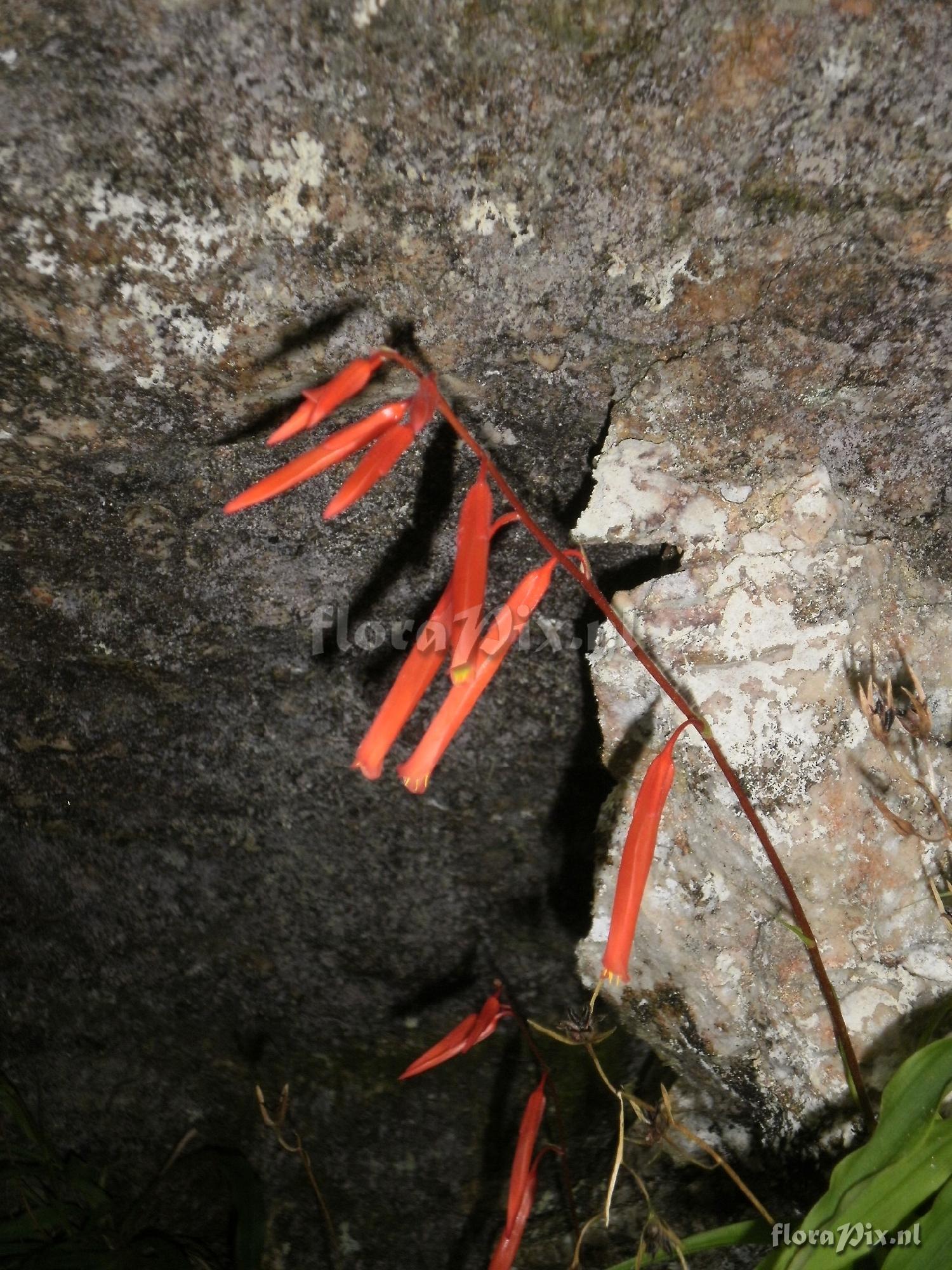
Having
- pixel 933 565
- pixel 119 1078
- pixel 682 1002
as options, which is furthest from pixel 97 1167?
pixel 933 565

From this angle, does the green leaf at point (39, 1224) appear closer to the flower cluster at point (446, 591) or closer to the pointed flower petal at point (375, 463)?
the flower cluster at point (446, 591)

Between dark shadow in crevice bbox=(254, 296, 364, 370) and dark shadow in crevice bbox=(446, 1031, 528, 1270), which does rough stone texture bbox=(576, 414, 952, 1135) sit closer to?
dark shadow in crevice bbox=(254, 296, 364, 370)

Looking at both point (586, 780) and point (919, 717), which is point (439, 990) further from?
point (919, 717)

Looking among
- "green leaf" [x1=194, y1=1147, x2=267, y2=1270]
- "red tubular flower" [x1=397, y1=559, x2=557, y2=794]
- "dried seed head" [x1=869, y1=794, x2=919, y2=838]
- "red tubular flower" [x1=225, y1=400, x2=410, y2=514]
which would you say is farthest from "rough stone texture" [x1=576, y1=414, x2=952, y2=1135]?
"green leaf" [x1=194, y1=1147, x2=267, y2=1270]

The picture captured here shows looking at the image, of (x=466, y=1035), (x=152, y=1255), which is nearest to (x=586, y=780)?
(x=466, y=1035)

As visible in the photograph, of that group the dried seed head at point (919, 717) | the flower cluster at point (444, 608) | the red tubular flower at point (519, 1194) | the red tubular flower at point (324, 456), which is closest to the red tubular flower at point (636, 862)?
the flower cluster at point (444, 608)

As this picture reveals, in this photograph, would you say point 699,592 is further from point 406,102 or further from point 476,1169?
point 476,1169
